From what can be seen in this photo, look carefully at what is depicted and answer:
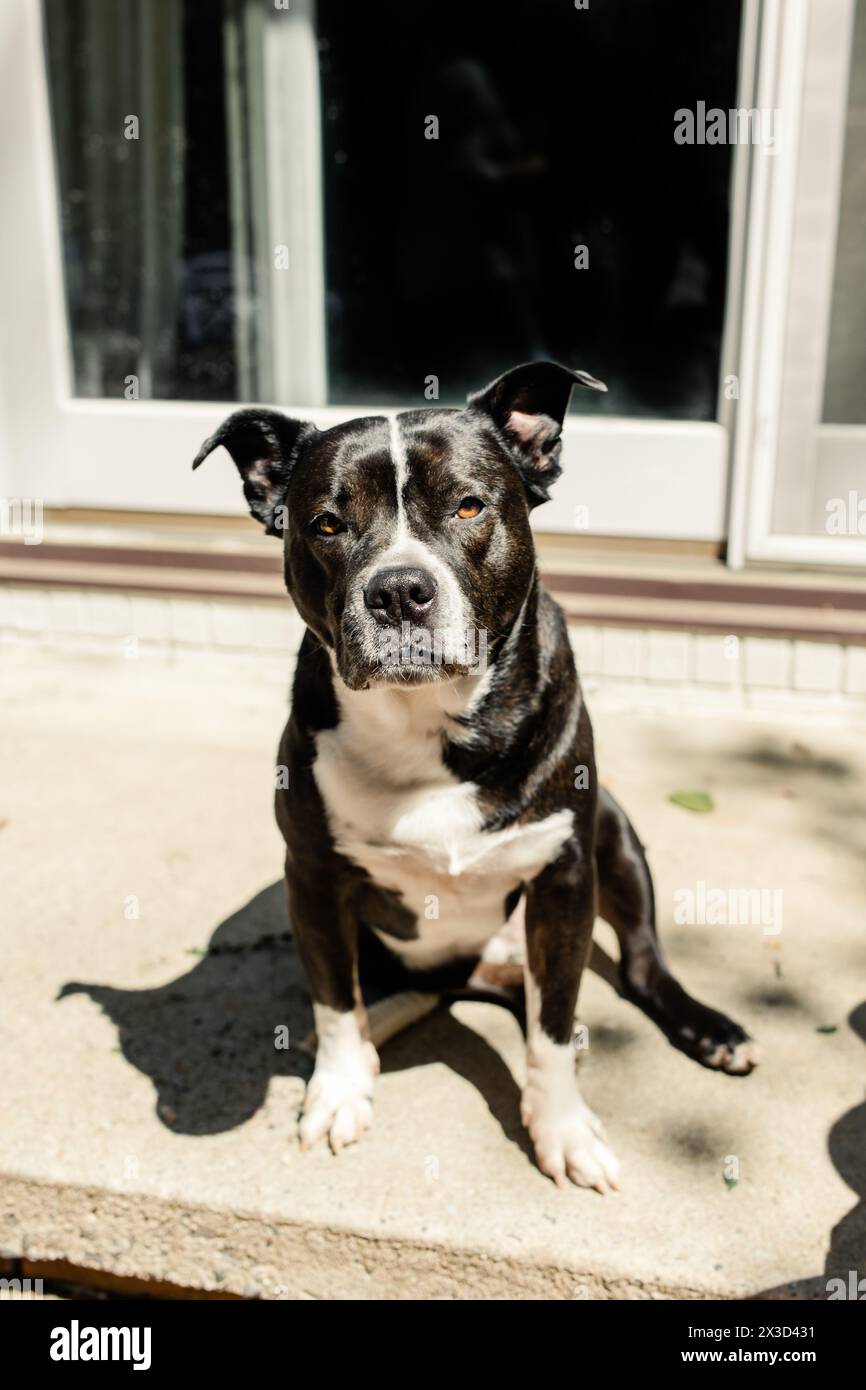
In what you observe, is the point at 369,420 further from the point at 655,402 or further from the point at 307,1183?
the point at 655,402

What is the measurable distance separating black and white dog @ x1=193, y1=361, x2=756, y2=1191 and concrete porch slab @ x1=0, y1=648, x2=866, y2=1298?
12 centimetres

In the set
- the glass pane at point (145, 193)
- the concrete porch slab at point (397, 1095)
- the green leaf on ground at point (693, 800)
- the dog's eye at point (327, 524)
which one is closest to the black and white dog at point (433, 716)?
the dog's eye at point (327, 524)

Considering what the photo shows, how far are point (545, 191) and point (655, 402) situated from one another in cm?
186

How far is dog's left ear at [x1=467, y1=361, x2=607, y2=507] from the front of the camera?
219 centimetres

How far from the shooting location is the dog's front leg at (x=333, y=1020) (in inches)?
88.7

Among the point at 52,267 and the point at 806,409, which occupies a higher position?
the point at 52,267

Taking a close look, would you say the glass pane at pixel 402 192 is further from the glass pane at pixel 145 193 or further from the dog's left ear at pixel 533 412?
the dog's left ear at pixel 533 412

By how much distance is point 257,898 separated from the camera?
3.15 m

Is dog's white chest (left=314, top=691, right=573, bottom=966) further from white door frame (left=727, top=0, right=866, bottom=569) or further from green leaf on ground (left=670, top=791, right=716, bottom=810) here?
white door frame (left=727, top=0, right=866, bottom=569)

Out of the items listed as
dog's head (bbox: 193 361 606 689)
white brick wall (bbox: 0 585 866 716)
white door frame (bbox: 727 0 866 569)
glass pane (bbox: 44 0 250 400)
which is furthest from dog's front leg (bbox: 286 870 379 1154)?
glass pane (bbox: 44 0 250 400)

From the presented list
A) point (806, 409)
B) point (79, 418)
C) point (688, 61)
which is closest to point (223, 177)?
point (79, 418)

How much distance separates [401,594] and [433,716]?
0.30 metres

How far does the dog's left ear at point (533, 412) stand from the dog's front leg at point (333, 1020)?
2.93 feet

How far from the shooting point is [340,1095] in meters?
2.31
